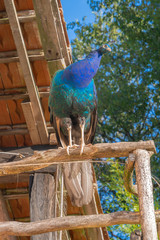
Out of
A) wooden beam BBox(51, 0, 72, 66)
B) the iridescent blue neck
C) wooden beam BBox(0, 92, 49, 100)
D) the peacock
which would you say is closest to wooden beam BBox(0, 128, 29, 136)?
wooden beam BBox(0, 92, 49, 100)

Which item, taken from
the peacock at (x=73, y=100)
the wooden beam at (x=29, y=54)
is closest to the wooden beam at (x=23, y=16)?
the wooden beam at (x=29, y=54)

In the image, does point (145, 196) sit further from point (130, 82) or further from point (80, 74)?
point (130, 82)

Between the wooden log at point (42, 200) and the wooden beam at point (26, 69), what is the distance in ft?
1.82

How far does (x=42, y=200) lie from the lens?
3.78m

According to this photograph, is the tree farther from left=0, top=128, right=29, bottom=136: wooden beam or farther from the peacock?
the peacock

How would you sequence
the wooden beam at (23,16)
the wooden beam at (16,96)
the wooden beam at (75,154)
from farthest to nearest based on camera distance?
the wooden beam at (16,96)
the wooden beam at (23,16)
the wooden beam at (75,154)

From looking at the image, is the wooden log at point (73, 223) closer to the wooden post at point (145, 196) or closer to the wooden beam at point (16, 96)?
the wooden post at point (145, 196)

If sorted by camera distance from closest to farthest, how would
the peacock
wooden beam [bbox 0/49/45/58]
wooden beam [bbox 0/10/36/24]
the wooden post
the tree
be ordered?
the wooden post
the peacock
wooden beam [bbox 0/10/36/24]
wooden beam [bbox 0/49/45/58]
the tree

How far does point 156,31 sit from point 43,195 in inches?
299

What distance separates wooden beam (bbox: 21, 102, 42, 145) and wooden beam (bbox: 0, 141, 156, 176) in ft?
5.22

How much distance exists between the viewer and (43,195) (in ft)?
12.5

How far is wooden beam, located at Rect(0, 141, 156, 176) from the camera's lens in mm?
2449

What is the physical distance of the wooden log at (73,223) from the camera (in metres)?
2.24

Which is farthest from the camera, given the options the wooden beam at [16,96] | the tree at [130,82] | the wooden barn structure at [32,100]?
the tree at [130,82]
